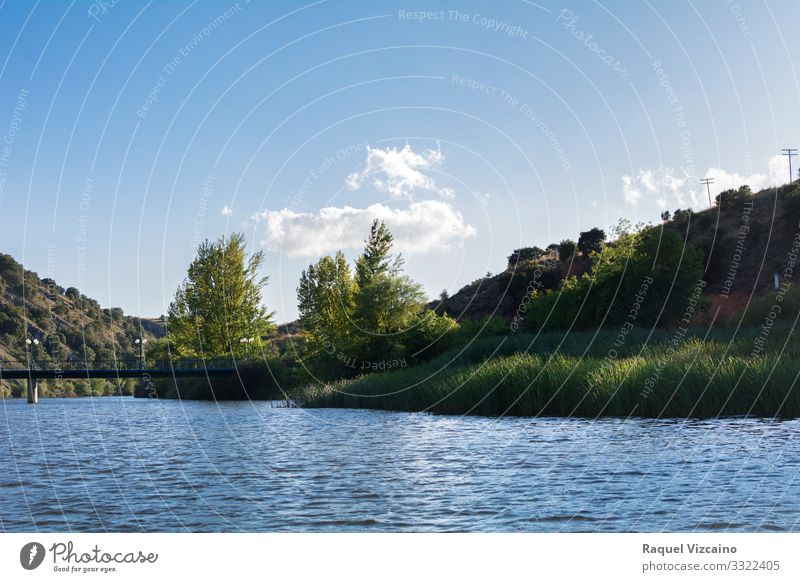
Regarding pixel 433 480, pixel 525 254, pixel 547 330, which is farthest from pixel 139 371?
pixel 433 480

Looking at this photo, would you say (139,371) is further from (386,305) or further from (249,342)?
(386,305)

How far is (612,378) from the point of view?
37.0 metres

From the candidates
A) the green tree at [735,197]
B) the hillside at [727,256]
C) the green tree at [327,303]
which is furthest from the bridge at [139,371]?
the green tree at [735,197]

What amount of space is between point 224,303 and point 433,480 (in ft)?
249

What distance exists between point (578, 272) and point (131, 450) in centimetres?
7387

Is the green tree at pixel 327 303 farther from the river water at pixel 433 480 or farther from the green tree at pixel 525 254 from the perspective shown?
the river water at pixel 433 480

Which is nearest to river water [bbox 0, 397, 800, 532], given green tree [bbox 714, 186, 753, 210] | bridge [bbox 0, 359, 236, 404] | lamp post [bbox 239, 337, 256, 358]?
bridge [bbox 0, 359, 236, 404]

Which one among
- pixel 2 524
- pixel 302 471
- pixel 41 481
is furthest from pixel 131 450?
pixel 2 524

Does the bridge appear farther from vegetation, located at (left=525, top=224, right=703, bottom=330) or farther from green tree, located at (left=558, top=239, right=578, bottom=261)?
green tree, located at (left=558, top=239, right=578, bottom=261)

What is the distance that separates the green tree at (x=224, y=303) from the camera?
95188 mm

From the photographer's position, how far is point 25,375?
95.9m

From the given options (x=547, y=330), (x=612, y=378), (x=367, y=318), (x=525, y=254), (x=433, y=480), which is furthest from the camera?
(x=525, y=254)

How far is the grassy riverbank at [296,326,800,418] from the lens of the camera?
33.4 meters
